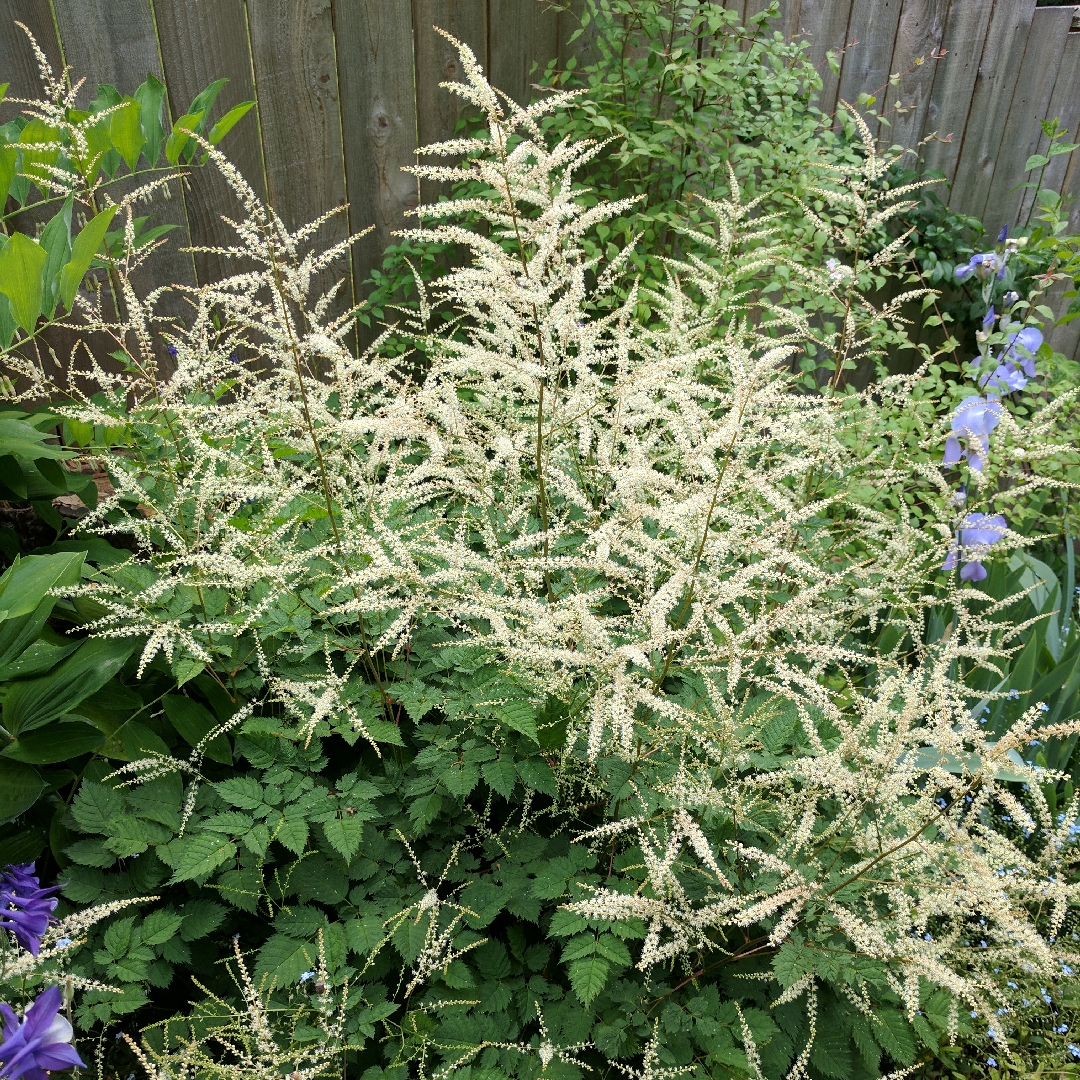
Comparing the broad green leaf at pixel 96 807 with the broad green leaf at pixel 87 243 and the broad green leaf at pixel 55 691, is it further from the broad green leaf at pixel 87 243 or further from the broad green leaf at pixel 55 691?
the broad green leaf at pixel 87 243

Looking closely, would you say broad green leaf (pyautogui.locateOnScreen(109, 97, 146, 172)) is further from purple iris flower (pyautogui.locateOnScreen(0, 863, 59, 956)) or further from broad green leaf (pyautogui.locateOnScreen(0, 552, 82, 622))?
purple iris flower (pyautogui.locateOnScreen(0, 863, 59, 956))

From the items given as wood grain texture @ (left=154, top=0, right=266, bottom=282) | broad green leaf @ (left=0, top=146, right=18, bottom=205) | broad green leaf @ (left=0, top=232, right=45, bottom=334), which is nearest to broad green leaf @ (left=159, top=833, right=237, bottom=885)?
broad green leaf @ (left=0, top=232, right=45, bottom=334)

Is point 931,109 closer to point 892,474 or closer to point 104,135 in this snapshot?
point 892,474

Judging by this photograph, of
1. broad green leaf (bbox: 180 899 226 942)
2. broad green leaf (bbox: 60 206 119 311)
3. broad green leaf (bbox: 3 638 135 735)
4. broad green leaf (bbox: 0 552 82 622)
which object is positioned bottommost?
broad green leaf (bbox: 180 899 226 942)

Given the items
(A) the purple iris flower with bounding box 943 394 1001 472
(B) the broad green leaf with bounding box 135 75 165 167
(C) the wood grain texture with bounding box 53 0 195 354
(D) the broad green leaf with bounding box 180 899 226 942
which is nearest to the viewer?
(D) the broad green leaf with bounding box 180 899 226 942

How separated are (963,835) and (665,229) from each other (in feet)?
9.86

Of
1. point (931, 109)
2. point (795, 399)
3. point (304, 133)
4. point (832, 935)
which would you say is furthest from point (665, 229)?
point (832, 935)

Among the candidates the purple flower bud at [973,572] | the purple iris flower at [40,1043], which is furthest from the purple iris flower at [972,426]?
the purple iris flower at [40,1043]

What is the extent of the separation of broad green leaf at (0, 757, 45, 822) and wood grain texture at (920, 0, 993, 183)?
183 inches

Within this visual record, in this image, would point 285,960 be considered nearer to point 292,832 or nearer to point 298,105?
point 292,832

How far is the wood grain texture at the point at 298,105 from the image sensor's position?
3.21 m

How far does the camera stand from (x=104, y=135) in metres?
1.85

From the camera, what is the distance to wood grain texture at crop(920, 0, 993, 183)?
13.8ft

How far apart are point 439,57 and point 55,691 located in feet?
10.5
